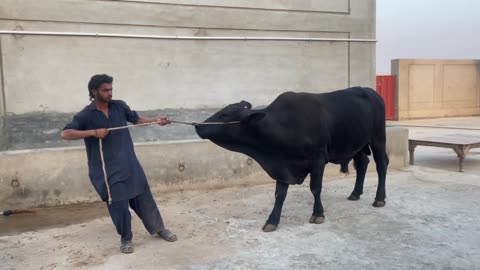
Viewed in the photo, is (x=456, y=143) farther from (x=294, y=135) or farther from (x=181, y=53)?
(x=181, y=53)

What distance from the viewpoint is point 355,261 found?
14.8 feet

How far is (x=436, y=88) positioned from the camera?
2067cm

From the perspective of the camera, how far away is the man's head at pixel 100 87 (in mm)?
4691

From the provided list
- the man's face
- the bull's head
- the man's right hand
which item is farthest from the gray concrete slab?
the man's face

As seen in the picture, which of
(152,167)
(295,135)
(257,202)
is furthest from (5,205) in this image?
(295,135)

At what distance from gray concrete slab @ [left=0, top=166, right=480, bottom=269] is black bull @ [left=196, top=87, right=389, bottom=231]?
18.7 inches

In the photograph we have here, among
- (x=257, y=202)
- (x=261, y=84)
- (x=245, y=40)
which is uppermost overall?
(x=245, y=40)

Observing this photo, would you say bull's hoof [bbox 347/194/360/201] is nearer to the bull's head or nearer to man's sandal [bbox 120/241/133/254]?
the bull's head

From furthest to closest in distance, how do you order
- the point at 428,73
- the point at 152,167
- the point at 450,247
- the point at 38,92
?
the point at 428,73 < the point at 38,92 < the point at 152,167 < the point at 450,247

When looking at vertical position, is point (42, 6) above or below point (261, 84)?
above

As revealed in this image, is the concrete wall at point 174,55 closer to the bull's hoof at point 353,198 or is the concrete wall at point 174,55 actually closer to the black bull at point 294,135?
the bull's hoof at point 353,198

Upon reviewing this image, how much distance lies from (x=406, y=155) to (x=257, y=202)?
3.65 metres

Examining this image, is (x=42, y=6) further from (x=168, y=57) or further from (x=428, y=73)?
(x=428, y=73)

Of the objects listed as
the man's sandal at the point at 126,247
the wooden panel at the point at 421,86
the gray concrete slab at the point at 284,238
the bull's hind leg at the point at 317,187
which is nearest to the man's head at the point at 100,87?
the man's sandal at the point at 126,247
